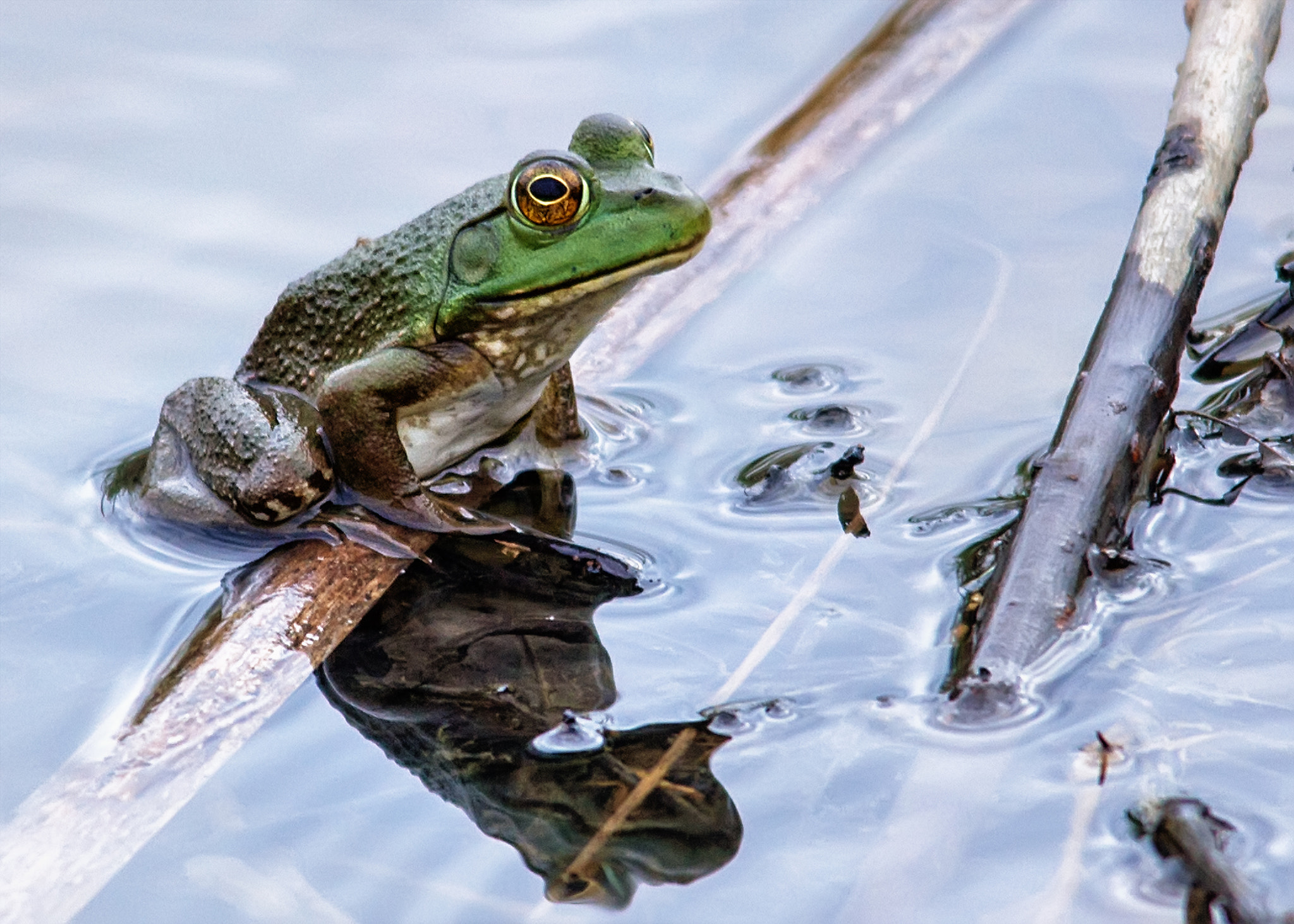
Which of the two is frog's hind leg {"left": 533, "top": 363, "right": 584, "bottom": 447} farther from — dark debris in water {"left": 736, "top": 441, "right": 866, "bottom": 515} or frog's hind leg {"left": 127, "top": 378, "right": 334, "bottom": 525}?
frog's hind leg {"left": 127, "top": 378, "right": 334, "bottom": 525}

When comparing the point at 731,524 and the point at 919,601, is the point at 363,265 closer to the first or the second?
the point at 731,524

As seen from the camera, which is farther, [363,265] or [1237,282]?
[1237,282]

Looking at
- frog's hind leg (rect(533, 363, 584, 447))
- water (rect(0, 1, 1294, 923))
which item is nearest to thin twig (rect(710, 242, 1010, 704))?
water (rect(0, 1, 1294, 923))

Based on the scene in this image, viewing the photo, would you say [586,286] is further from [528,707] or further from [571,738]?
[571,738]

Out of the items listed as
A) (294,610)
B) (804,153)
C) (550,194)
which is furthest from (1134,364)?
(294,610)

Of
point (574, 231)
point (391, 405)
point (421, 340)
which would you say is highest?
point (574, 231)

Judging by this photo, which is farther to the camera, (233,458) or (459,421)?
(459,421)

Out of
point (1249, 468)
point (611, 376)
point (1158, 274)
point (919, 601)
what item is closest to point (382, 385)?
point (611, 376)

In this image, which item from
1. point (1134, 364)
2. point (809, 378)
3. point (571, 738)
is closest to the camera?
point (571, 738)
